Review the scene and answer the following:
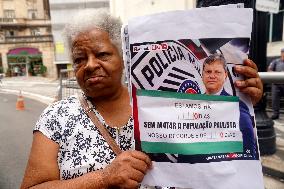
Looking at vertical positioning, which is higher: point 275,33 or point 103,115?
point 275,33

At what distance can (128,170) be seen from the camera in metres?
1.20

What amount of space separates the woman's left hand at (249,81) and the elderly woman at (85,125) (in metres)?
0.51

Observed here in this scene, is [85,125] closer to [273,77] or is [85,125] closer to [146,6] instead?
[273,77]

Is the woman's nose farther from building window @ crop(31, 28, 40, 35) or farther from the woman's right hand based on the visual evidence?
building window @ crop(31, 28, 40, 35)

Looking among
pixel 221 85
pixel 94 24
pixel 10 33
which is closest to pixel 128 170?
pixel 221 85

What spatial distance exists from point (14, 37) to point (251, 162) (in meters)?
42.5

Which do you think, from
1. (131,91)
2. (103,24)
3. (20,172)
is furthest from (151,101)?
(20,172)

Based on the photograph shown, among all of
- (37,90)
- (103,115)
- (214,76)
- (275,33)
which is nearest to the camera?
(214,76)

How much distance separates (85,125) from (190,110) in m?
0.52

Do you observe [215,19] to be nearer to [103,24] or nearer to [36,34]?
[103,24]

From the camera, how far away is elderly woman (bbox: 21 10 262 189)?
1.36 meters

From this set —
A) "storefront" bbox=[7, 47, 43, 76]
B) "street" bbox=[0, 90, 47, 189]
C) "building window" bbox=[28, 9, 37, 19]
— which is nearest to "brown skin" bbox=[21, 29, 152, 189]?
"street" bbox=[0, 90, 47, 189]

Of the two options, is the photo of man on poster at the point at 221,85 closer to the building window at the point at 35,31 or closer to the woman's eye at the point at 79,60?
the woman's eye at the point at 79,60

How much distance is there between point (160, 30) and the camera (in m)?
1.09
